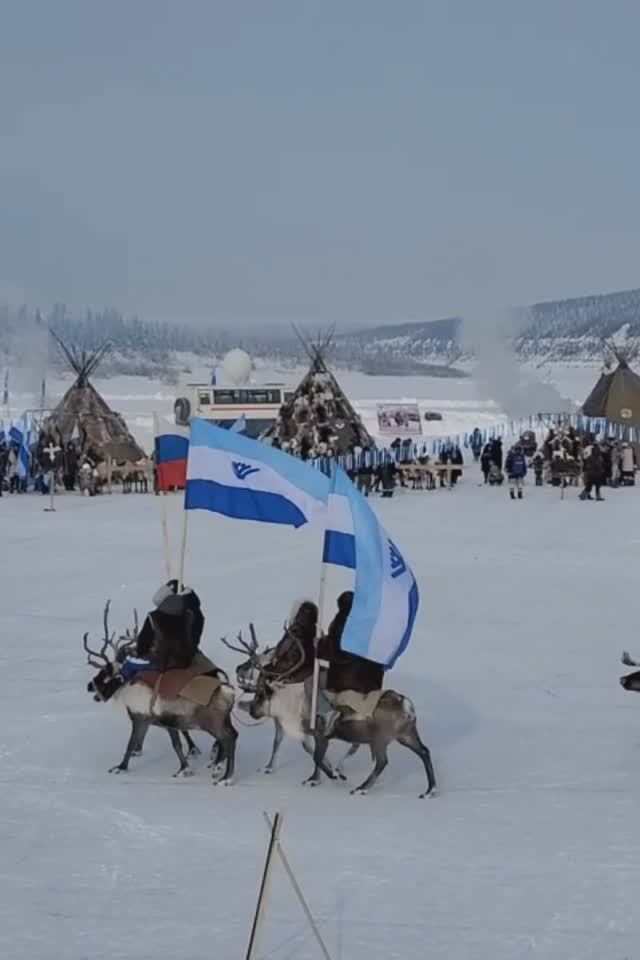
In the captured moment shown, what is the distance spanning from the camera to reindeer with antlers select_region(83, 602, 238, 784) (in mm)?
8953

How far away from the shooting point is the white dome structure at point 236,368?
5125cm

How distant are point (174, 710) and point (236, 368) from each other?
42599mm

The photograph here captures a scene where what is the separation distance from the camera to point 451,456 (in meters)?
34.0

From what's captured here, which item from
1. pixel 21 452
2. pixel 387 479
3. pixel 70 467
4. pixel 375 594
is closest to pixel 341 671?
pixel 375 594

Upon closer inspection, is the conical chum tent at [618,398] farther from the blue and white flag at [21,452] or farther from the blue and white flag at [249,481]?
the blue and white flag at [249,481]

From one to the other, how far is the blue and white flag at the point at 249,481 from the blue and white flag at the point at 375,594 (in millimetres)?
694

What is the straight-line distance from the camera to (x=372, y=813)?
852cm

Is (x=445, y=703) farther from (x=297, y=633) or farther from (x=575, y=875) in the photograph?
(x=575, y=875)

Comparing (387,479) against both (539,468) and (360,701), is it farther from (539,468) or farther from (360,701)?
(360,701)

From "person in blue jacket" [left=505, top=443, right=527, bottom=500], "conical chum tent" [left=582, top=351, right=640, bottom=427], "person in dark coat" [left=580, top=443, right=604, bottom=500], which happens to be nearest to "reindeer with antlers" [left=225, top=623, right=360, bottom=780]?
"person in dark coat" [left=580, top=443, right=604, bottom=500]

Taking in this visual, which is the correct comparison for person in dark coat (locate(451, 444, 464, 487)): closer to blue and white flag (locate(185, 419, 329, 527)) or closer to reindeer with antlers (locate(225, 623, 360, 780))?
blue and white flag (locate(185, 419, 329, 527))

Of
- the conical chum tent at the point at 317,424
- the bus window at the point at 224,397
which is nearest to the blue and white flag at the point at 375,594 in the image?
the conical chum tent at the point at 317,424

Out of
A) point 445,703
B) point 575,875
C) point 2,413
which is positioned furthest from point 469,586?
point 2,413

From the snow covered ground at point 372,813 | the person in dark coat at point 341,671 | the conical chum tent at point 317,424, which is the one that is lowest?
the snow covered ground at point 372,813
